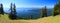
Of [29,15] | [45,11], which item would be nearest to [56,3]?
[45,11]

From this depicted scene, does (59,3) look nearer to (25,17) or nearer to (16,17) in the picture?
(25,17)

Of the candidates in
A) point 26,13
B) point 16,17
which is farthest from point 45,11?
point 16,17

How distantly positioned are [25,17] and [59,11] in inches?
255

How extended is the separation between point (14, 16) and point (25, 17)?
2.65 metres

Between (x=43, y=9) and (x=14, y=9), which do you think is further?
(x=43, y=9)

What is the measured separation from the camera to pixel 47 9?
24453 millimetres

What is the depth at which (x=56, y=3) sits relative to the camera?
78.2 ft

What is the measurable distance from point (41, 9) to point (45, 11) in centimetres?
98

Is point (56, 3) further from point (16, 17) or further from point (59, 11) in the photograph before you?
point (16, 17)

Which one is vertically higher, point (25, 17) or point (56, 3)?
point (56, 3)

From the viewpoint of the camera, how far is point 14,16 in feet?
73.3

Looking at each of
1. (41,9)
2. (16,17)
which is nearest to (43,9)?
(41,9)

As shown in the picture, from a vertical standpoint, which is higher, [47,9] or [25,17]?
[47,9]

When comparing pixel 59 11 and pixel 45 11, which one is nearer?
pixel 59 11
